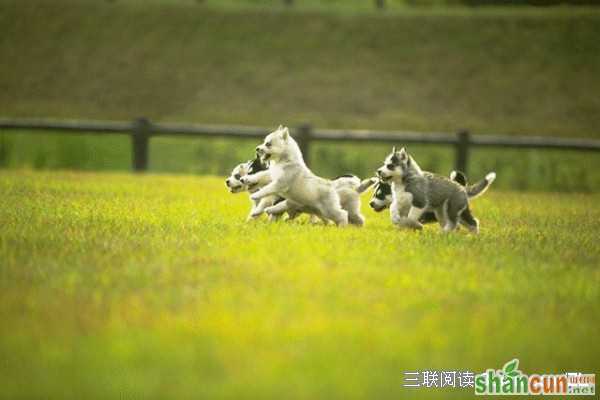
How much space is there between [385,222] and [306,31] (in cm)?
3779

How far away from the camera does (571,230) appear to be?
11844mm

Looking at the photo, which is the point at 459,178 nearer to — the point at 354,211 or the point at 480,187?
the point at 480,187

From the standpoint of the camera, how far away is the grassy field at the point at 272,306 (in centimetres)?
501

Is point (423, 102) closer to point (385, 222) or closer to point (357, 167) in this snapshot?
point (357, 167)

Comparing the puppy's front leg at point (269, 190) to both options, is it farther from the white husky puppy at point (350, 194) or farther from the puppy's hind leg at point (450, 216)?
the puppy's hind leg at point (450, 216)

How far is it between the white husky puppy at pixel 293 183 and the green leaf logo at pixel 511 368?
5253mm

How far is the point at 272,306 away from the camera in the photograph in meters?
6.46

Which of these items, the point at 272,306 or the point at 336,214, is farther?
the point at 336,214

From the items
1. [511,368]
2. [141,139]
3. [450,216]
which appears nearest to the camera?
[511,368]

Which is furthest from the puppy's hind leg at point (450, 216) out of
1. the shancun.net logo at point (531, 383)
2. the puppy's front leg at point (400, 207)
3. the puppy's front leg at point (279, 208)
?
the shancun.net logo at point (531, 383)

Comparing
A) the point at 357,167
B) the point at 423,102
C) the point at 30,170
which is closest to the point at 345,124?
the point at 423,102

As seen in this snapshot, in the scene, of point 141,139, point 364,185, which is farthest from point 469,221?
point 141,139

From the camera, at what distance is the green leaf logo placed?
5.33m

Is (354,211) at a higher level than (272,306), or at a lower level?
higher
